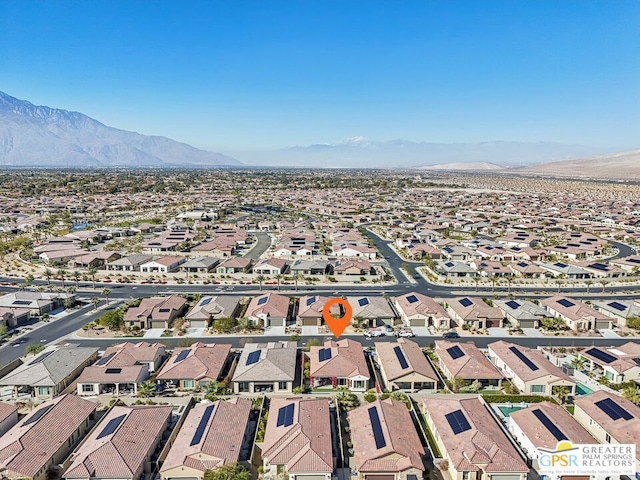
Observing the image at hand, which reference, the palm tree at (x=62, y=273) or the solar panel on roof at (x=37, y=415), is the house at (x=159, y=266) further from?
the solar panel on roof at (x=37, y=415)

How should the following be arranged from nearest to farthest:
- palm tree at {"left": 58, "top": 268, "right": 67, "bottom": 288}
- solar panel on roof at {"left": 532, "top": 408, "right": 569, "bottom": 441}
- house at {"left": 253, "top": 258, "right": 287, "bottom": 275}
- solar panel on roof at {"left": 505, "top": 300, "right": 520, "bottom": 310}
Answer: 1. solar panel on roof at {"left": 532, "top": 408, "right": 569, "bottom": 441}
2. solar panel on roof at {"left": 505, "top": 300, "right": 520, "bottom": 310}
3. palm tree at {"left": 58, "top": 268, "right": 67, "bottom": 288}
4. house at {"left": 253, "top": 258, "right": 287, "bottom": 275}

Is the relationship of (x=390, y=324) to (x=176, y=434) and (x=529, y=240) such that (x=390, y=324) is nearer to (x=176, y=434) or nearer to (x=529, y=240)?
(x=176, y=434)

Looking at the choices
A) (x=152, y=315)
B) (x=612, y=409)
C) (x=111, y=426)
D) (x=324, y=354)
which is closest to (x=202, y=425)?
(x=111, y=426)

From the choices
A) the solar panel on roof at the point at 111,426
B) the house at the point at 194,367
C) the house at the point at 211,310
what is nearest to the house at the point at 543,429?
the house at the point at 194,367

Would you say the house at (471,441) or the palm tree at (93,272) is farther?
the palm tree at (93,272)

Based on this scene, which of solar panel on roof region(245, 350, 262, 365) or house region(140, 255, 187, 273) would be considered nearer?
solar panel on roof region(245, 350, 262, 365)

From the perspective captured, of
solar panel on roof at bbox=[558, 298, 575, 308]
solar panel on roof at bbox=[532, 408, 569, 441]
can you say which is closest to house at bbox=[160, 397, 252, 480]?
solar panel on roof at bbox=[532, 408, 569, 441]

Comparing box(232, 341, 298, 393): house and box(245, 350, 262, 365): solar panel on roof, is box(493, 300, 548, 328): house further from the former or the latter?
box(245, 350, 262, 365): solar panel on roof
